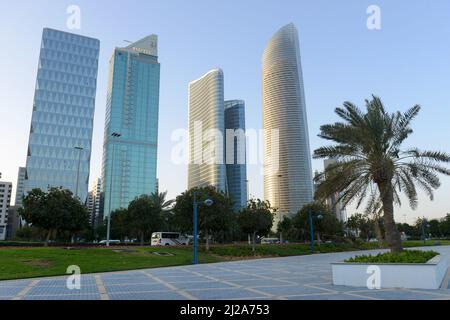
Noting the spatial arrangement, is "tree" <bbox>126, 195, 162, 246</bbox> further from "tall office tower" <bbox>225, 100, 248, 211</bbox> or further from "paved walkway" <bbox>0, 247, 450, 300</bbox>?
"tall office tower" <bbox>225, 100, 248, 211</bbox>

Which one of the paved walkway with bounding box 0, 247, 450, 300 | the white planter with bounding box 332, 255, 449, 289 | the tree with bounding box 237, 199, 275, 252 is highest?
the tree with bounding box 237, 199, 275, 252

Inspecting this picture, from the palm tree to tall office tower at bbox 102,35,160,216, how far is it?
122016 mm

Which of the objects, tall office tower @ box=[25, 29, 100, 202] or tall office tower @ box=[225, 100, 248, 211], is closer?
tall office tower @ box=[25, 29, 100, 202]

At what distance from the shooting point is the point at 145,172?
140 metres

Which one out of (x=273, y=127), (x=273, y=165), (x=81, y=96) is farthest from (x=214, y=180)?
(x=81, y=96)

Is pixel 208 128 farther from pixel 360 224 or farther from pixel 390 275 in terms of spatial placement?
pixel 390 275

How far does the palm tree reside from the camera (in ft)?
57.3

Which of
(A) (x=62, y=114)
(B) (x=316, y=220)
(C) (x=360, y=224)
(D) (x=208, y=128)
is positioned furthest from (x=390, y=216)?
(D) (x=208, y=128)

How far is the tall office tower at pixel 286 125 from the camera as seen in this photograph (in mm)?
139500

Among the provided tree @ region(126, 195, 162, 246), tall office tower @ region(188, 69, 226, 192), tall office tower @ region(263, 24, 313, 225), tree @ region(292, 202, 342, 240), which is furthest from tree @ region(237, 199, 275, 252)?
tall office tower @ region(188, 69, 226, 192)

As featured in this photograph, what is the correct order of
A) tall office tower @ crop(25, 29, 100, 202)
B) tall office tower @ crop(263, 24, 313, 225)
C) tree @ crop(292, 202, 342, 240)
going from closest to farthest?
tree @ crop(292, 202, 342, 240)
tall office tower @ crop(25, 29, 100, 202)
tall office tower @ crop(263, 24, 313, 225)

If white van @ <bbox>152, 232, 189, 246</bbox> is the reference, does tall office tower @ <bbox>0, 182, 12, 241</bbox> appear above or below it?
above

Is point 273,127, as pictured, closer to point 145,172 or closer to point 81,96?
point 145,172
